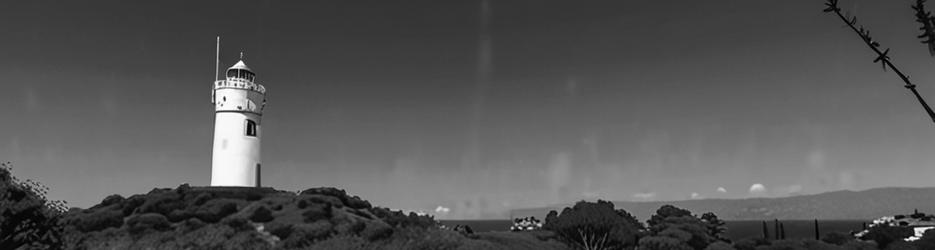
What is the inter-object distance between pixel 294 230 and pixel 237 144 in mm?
22076

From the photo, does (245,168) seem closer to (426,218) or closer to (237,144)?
(237,144)

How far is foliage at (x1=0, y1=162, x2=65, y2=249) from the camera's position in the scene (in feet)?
79.3

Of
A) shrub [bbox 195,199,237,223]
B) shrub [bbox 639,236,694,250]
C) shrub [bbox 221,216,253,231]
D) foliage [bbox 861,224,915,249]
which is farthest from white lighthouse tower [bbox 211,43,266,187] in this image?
foliage [bbox 861,224,915,249]

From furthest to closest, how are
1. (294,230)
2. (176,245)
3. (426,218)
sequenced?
(426,218) → (294,230) → (176,245)

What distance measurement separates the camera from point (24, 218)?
2484 centimetres

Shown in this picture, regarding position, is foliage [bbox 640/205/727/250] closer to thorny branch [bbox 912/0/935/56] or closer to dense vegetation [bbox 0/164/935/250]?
dense vegetation [bbox 0/164/935/250]

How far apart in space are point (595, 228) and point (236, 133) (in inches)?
1766

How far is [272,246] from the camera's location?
1919 inches

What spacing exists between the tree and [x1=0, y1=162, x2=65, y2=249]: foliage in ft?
173

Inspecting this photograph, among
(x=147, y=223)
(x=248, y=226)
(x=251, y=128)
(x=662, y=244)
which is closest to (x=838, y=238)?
(x=662, y=244)

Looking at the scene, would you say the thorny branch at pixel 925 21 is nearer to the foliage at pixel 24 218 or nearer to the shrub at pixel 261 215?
the foliage at pixel 24 218

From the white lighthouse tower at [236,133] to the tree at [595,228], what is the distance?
128 ft

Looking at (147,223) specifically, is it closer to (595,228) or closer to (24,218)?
(24,218)

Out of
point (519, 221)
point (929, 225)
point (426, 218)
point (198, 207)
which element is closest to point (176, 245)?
point (198, 207)
